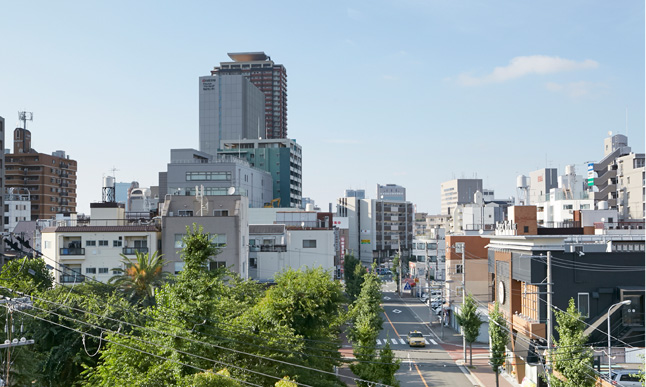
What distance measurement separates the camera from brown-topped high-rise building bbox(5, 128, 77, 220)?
425 ft

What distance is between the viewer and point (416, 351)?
2025 inches

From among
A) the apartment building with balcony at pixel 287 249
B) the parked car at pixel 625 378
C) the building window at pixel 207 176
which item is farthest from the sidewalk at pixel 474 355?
the building window at pixel 207 176

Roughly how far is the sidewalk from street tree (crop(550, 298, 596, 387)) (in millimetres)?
15773

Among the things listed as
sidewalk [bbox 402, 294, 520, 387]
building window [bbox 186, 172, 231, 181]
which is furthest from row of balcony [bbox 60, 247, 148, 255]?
building window [bbox 186, 172, 231, 181]

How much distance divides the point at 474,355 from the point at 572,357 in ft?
95.4

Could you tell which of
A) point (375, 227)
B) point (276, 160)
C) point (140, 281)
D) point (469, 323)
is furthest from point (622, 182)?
point (140, 281)

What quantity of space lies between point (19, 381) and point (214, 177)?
9319 centimetres

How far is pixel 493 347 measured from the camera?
145 ft

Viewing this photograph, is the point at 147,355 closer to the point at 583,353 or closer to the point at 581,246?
the point at 583,353

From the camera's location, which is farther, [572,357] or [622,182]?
[622,182]

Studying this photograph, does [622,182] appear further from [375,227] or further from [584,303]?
[584,303]

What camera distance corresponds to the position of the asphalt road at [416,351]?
47000 mm

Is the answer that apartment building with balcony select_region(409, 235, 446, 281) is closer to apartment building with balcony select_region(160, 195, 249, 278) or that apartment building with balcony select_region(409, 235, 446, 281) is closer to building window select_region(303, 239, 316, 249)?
building window select_region(303, 239, 316, 249)

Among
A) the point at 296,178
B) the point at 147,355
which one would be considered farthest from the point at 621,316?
the point at 296,178
